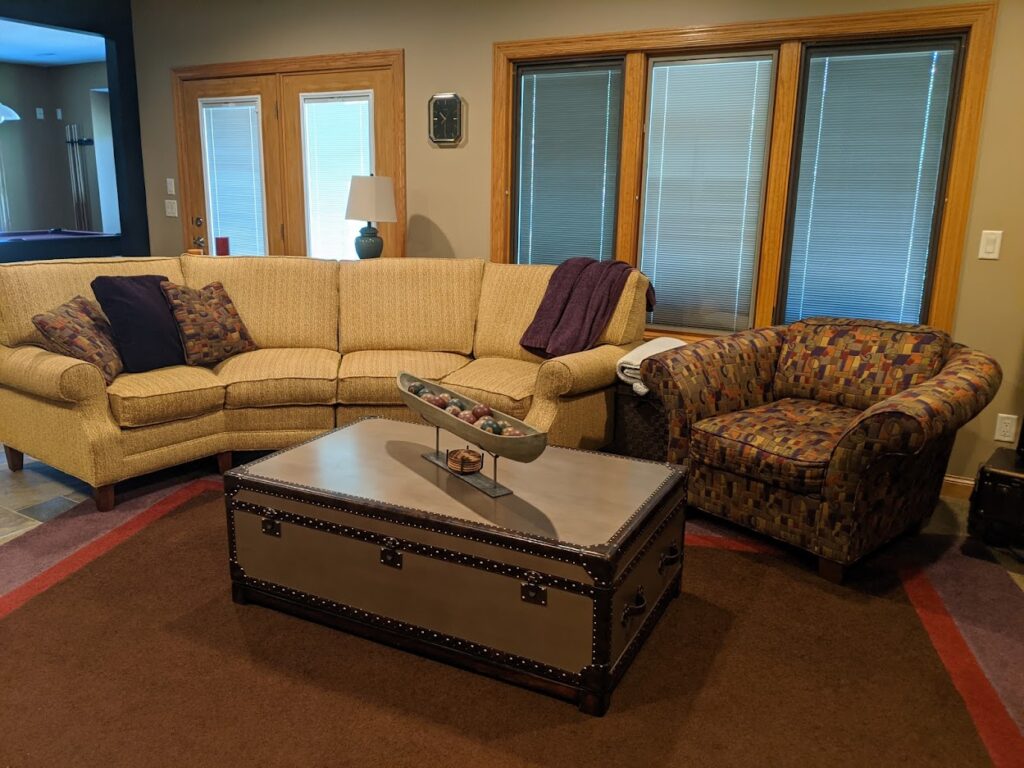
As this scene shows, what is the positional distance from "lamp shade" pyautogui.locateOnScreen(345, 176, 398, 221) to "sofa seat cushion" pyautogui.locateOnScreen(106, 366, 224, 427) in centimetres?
127

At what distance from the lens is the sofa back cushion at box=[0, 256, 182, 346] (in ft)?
10.9

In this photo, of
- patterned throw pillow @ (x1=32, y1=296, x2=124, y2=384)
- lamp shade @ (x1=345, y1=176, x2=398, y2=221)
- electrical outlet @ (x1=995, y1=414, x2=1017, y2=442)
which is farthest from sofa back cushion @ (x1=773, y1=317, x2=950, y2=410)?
patterned throw pillow @ (x1=32, y1=296, x2=124, y2=384)

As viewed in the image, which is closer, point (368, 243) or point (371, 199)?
point (371, 199)

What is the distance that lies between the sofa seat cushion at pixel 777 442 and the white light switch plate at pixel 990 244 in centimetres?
94

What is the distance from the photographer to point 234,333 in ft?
12.4

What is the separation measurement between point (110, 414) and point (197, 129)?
2770 millimetres

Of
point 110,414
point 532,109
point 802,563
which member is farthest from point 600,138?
point 110,414

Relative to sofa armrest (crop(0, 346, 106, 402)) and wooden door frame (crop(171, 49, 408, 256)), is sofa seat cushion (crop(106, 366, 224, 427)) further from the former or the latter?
wooden door frame (crop(171, 49, 408, 256))

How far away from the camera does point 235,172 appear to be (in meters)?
5.08

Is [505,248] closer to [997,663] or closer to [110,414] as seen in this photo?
[110,414]

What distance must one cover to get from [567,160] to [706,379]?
1.72 meters

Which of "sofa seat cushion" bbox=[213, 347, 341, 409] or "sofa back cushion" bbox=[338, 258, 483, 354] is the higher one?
"sofa back cushion" bbox=[338, 258, 483, 354]

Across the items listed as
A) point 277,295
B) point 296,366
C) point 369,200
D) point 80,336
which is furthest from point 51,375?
point 369,200

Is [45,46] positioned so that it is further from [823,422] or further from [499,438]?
[823,422]
